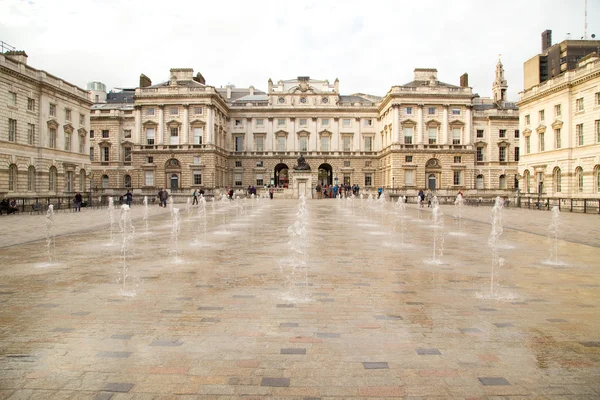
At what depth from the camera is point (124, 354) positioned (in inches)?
196

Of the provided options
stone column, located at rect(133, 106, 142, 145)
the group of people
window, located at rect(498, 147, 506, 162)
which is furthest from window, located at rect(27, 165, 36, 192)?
window, located at rect(498, 147, 506, 162)

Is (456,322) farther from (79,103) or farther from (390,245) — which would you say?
(79,103)

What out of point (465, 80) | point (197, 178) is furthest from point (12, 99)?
point (465, 80)

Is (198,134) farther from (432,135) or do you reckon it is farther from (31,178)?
(432,135)

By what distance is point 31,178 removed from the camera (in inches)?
1414

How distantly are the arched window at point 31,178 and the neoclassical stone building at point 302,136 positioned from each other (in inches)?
1003

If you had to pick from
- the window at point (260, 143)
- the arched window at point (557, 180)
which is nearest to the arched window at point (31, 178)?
the window at point (260, 143)

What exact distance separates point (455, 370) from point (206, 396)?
2551mm

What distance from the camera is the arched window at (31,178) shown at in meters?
35.7

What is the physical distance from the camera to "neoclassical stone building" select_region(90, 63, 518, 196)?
61969 millimetres

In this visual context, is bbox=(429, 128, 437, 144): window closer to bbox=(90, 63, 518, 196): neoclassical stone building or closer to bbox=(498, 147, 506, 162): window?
bbox=(90, 63, 518, 196): neoclassical stone building

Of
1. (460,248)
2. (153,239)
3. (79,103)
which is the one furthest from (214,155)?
(460,248)

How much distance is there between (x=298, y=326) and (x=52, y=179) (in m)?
39.9

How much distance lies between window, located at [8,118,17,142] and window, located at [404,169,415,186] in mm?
47029
